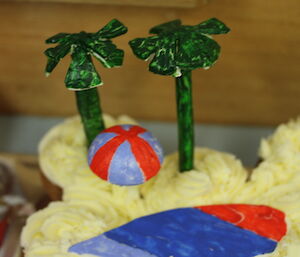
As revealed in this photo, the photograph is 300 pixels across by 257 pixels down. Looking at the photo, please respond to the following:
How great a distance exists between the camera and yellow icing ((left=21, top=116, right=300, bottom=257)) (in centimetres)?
91

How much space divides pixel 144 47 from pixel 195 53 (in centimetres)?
9

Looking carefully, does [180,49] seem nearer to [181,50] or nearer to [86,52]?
[181,50]

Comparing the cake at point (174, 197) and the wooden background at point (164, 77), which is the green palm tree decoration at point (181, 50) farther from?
the wooden background at point (164, 77)

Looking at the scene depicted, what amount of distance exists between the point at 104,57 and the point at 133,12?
1.14 ft

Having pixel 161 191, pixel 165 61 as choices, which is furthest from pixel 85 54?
pixel 161 191

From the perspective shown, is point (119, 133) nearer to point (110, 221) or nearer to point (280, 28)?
point (110, 221)

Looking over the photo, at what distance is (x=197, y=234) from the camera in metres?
0.89

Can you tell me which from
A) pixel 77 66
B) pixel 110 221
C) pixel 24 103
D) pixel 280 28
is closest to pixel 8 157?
pixel 24 103

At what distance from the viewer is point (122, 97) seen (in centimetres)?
138

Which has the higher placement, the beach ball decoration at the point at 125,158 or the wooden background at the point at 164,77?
the wooden background at the point at 164,77

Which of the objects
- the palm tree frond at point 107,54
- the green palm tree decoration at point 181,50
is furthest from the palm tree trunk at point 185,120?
the palm tree frond at point 107,54

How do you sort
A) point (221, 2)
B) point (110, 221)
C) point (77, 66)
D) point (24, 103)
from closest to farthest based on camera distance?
point (77, 66) < point (110, 221) < point (221, 2) < point (24, 103)

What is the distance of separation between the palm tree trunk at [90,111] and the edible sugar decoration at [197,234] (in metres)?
0.19

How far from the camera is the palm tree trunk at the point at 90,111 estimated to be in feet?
2.91
